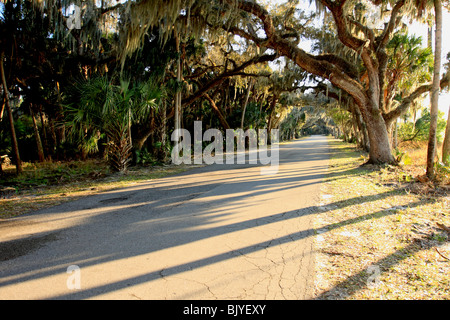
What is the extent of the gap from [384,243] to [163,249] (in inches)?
123

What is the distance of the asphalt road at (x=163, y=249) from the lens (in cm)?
269

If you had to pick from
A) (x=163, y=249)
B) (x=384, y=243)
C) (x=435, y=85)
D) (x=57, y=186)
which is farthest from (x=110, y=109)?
(x=435, y=85)

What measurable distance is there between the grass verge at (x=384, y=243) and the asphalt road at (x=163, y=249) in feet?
0.97

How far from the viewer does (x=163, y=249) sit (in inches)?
141

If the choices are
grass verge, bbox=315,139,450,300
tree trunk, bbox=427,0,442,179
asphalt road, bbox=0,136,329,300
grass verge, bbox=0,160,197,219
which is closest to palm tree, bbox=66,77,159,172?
grass verge, bbox=0,160,197,219

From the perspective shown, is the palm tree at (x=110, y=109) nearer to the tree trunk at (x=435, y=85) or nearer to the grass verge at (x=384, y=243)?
the grass verge at (x=384, y=243)

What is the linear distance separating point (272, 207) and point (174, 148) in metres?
9.05

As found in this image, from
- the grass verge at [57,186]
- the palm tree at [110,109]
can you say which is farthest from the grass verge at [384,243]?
the palm tree at [110,109]

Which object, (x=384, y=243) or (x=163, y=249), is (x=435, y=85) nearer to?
(x=384, y=243)

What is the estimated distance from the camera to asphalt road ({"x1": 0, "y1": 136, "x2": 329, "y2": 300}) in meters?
2.69

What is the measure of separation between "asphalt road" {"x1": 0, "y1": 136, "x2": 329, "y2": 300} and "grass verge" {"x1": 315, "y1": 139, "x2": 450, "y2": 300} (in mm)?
297

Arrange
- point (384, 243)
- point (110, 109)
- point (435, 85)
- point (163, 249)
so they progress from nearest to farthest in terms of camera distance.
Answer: point (163, 249) < point (384, 243) < point (435, 85) < point (110, 109)

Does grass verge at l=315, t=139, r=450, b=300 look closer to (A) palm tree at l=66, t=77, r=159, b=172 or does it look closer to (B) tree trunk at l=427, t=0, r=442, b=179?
(B) tree trunk at l=427, t=0, r=442, b=179
